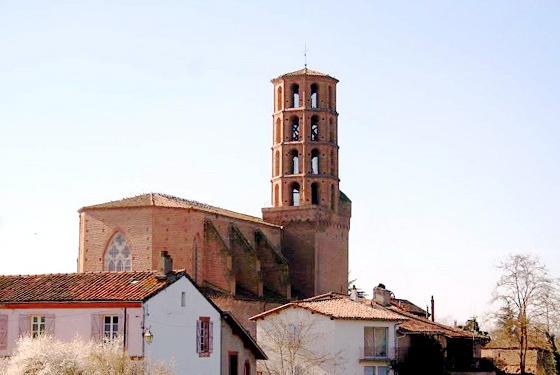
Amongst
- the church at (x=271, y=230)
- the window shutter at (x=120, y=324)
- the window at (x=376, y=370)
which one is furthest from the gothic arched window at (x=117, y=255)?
the window shutter at (x=120, y=324)

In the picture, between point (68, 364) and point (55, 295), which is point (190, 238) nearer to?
point (55, 295)

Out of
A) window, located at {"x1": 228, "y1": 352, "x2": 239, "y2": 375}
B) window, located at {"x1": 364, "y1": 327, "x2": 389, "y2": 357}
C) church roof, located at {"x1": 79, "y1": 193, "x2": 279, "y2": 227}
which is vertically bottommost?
window, located at {"x1": 228, "y1": 352, "x2": 239, "y2": 375}

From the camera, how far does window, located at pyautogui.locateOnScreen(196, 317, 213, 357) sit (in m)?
39.9

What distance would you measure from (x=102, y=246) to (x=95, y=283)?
26.9 m

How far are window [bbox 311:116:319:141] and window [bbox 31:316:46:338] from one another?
1671 inches

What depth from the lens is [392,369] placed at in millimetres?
51469

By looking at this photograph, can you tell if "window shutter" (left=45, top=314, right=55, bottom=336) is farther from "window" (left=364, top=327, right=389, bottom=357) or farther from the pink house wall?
"window" (left=364, top=327, right=389, bottom=357)

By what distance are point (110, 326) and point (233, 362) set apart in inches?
313

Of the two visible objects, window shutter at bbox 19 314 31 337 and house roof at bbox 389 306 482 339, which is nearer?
window shutter at bbox 19 314 31 337

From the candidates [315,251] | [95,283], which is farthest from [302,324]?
[315,251]

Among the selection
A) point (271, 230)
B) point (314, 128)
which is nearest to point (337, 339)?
point (271, 230)

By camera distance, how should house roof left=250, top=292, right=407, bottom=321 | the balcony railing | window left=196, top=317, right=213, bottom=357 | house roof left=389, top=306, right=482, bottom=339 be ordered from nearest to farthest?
1. window left=196, top=317, right=213, bottom=357
2. house roof left=250, top=292, right=407, bottom=321
3. the balcony railing
4. house roof left=389, top=306, right=482, bottom=339

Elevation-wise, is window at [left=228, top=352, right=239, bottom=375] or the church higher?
the church

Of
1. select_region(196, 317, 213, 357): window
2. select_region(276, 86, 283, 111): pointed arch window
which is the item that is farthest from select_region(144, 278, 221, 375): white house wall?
select_region(276, 86, 283, 111): pointed arch window
